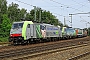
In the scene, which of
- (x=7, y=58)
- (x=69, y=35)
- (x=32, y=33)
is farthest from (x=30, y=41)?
(x=69, y=35)

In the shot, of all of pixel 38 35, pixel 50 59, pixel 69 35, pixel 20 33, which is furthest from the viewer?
pixel 69 35

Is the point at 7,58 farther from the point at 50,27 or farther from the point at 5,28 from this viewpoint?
the point at 5,28

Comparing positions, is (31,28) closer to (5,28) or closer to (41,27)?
(41,27)

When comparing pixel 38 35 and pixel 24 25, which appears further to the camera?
pixel 38 35

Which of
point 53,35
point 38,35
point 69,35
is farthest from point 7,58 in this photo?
point 69,35

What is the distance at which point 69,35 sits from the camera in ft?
164

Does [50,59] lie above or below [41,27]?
below

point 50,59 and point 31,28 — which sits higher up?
point 31,28

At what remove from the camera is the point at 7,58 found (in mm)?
13430

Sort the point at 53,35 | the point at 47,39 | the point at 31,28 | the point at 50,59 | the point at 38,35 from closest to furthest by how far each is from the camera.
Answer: the point at 50,59
the point at 31,28
the point at 38,35
the point at 47,39
the point at 53,35

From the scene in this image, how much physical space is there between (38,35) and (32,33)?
1837 millimetres

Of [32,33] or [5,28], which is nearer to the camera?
→ [32,33]

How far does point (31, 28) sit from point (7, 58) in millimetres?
13390

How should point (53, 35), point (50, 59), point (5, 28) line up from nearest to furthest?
point (50, 59), point (53, 35), point (5, 28)
